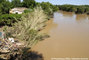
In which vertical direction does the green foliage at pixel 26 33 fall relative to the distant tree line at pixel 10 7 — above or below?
below

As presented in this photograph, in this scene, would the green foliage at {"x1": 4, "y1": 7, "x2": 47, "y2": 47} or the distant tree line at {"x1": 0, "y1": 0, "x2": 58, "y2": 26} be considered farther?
the distant tree line at {"x1": 0, "y1": 0, "x2": 58, "y2": 26}

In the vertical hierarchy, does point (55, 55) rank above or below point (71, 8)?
below

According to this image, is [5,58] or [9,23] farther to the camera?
[9,23]

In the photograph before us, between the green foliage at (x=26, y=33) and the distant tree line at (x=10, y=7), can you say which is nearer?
the green foliage at (x=26, y=33)

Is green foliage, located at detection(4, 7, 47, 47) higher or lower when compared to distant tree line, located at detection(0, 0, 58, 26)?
lower

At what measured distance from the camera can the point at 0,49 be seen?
15.7ft

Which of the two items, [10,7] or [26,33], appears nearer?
[26,33]

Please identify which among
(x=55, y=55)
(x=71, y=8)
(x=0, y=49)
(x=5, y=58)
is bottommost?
(x=55, y=55)

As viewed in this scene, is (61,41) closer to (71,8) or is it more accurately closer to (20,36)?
(20,36)

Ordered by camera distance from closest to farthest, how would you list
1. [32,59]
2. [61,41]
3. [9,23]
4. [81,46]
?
[32,59], [81,46], [61,41], [9,23]

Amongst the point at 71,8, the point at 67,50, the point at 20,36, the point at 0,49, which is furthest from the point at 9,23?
the point at 71,8

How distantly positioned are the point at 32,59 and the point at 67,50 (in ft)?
8.88

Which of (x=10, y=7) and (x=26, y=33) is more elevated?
(x=10, y=7)

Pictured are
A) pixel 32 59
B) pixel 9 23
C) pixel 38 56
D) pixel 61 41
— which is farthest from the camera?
pixel 9 23
